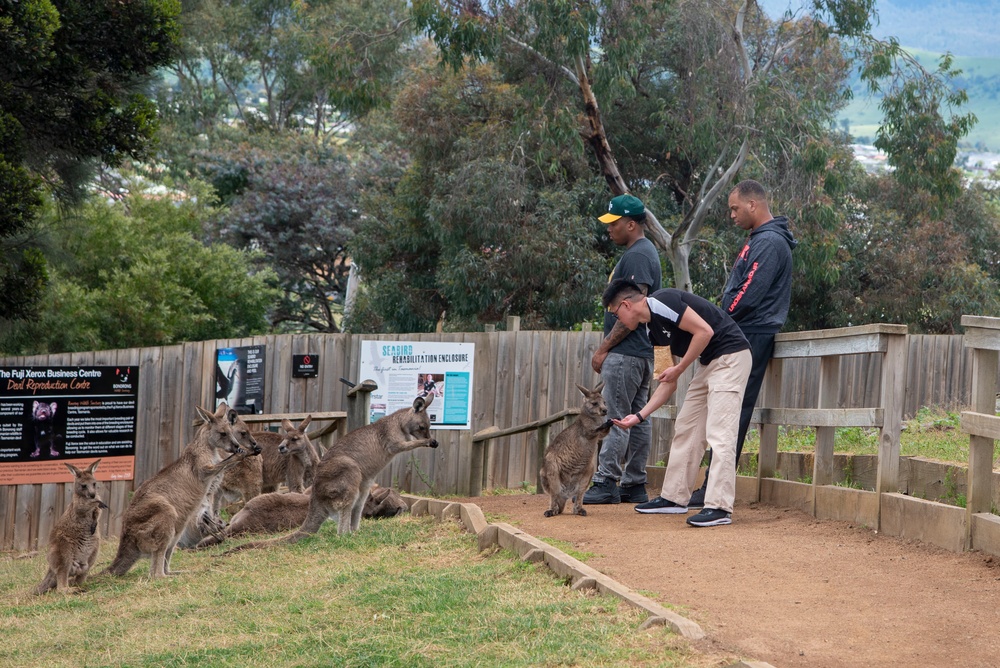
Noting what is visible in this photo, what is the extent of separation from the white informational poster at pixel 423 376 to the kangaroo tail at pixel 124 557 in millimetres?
4727

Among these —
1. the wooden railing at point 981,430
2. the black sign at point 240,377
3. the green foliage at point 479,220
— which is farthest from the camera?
the green foliage at point 479,220

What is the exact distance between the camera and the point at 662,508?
8.41 meters

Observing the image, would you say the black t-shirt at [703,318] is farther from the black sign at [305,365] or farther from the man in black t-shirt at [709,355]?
the black sign at [305,365]

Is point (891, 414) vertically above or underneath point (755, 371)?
underneath

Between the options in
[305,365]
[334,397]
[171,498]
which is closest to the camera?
[171,498]

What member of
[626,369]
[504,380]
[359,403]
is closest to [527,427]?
[626,369]

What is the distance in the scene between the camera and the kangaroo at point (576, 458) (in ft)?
28.5

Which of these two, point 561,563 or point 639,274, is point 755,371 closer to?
point 639,274

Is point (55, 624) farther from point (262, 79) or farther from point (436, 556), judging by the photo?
point (262, 79)

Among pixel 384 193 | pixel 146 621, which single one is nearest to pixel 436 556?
pixel 146 621

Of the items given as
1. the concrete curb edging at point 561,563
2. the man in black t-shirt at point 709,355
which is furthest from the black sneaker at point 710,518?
the concrete curb edging at point 561,563

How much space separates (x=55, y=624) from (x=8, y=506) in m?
5.20

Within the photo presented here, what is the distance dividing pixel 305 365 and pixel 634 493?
501 cm

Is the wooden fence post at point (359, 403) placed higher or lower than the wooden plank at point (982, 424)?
lower
